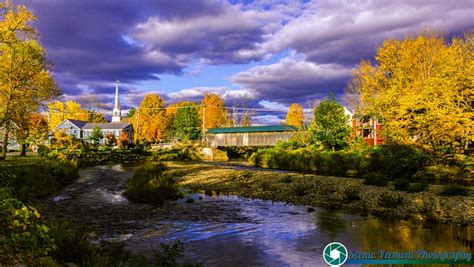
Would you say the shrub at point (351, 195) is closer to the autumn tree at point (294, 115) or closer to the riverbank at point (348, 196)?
the riverbank at point (348, 196)

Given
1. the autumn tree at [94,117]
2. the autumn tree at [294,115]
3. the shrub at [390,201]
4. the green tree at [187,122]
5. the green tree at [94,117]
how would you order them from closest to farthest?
the shrub at [390,201], the autumn tree at [294,115], the green tree at [187,122], the green tree at [94,117], the autumn tree at [94,117]

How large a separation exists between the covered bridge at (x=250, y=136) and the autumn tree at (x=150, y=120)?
26.5 meters

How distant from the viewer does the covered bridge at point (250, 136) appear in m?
58.0

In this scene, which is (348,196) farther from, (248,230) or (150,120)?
(150,120)

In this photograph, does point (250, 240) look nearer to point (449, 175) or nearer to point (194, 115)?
point (449, 175)

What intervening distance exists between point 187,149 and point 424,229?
48721 mm

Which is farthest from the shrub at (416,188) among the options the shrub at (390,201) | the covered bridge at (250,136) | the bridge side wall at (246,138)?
the bridge side wall at (246,138)

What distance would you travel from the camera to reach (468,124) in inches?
1008

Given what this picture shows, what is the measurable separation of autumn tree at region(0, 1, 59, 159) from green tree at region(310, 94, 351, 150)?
27.7 meters

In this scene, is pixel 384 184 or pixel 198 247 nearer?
pixel 198 247

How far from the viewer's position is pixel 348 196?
1705 cm

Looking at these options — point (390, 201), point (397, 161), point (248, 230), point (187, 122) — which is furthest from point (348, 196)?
point (187, 122)

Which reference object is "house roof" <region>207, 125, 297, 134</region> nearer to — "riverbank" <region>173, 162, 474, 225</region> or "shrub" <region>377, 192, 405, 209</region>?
"riverbank" <region>173, 162, 474, 225</region>

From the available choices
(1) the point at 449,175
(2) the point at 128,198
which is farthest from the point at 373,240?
(1) the point at 449,175
